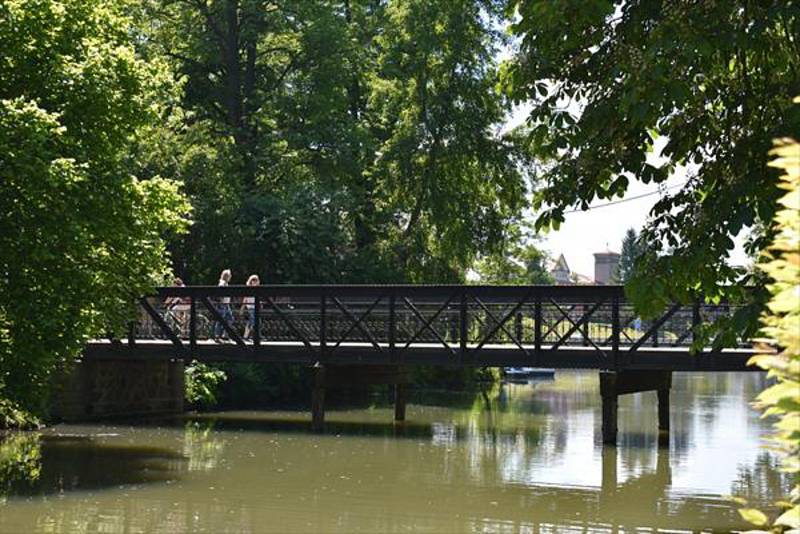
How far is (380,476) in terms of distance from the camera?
68.4 ft

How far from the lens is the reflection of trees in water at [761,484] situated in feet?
62.4

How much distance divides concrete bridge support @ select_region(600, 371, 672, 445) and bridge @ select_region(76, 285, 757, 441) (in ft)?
0.09

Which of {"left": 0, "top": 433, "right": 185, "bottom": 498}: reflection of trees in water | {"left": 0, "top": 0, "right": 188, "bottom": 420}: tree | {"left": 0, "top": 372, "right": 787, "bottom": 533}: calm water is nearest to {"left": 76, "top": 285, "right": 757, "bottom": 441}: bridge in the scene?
{"left": 0, "top": 372, "right": 787, "bottom": 533}: calm water

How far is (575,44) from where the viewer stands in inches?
444

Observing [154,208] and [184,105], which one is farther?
[184,105]

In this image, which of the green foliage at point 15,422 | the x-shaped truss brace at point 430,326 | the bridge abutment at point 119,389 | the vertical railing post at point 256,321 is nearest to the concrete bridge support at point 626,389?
the x-shaped truss brace at point 430,326

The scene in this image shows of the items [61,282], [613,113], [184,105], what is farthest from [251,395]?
[613,113]

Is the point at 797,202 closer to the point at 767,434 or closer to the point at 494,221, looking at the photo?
the point at 767,434

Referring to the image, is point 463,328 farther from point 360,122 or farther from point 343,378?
point 360,122

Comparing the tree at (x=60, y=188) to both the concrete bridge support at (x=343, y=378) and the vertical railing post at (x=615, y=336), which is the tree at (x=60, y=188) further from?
the vertical railing post at (x=615, y=336)

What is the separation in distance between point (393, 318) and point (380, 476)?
715cm

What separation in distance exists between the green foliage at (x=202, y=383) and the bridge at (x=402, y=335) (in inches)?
127

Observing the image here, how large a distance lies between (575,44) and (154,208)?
12854 mm

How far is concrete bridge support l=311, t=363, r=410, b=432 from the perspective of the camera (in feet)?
92.9
